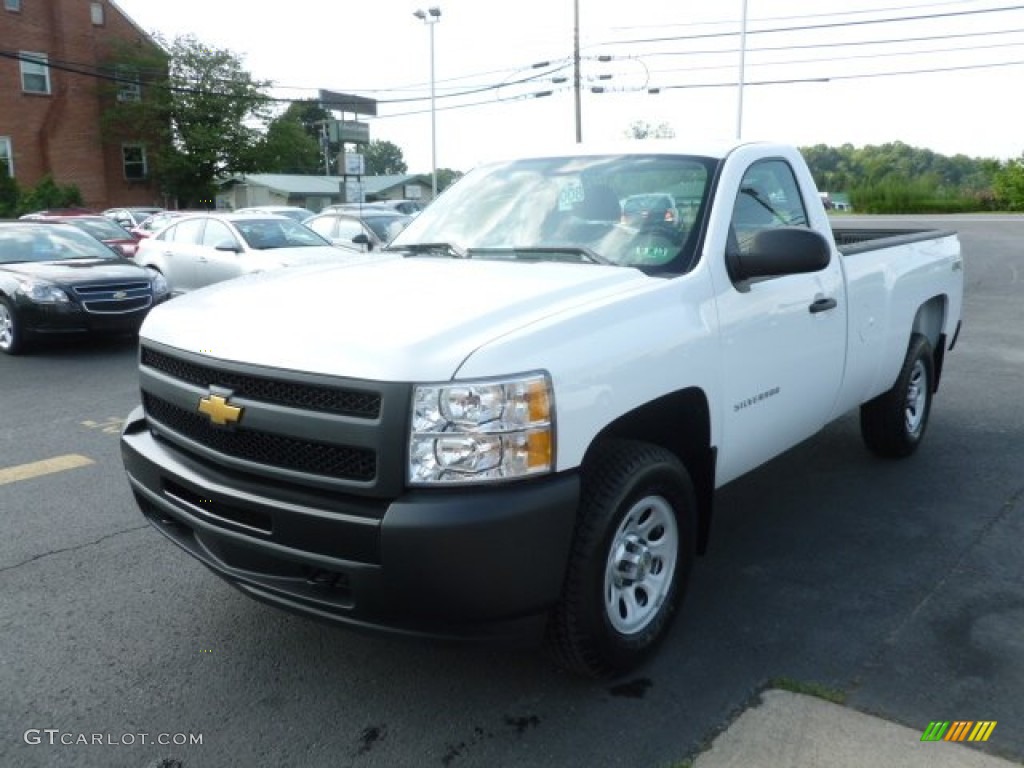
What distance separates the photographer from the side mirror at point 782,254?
11.6 ft

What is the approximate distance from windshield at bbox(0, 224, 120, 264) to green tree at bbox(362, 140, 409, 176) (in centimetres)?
11927

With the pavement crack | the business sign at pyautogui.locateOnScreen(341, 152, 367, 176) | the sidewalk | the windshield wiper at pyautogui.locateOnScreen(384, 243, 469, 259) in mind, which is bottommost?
the pavement crack

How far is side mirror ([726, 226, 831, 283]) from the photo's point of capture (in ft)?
11.6

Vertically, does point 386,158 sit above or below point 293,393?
above

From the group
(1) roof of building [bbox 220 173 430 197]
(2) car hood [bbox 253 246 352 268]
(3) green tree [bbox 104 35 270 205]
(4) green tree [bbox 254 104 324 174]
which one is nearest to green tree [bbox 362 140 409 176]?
(1) roof of building [bbox 220 173 430 197]

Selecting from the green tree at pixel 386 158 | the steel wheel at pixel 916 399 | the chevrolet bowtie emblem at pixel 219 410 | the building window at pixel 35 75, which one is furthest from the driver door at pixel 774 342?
the green tree at pixel 386 158

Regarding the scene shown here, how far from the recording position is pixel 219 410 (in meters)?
2.95

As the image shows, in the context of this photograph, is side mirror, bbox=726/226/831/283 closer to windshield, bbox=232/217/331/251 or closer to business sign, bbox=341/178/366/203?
windshield, bbox=232/217/331/251

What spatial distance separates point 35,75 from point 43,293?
35.1 meters

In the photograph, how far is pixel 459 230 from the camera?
4.32m

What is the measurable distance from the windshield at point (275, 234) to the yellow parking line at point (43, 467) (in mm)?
6863

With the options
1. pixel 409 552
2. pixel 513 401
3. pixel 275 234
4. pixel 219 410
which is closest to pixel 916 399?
pixel 513 401

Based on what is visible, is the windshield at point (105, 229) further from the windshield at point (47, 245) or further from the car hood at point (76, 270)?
the car hood at point (76, 270)

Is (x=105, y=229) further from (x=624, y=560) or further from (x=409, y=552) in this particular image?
(x=409, y=552)
